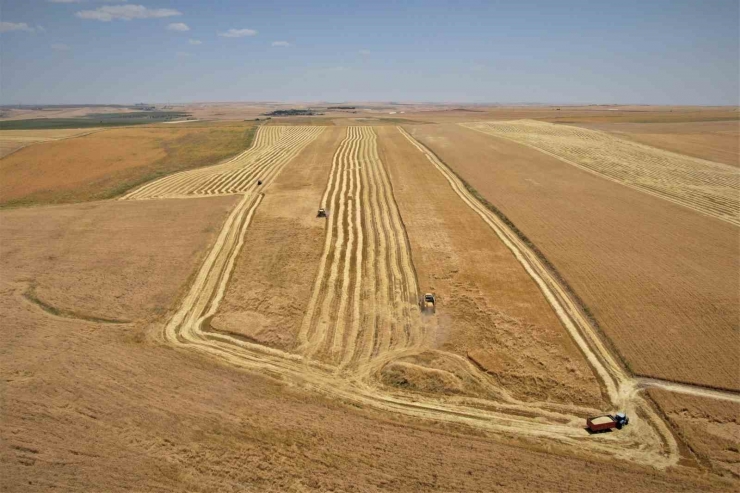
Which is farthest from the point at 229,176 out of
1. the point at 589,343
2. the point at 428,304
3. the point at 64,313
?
the point at 589,343

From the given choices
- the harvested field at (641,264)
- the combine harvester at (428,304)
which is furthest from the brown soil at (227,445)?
the combine harvester at (428,304)

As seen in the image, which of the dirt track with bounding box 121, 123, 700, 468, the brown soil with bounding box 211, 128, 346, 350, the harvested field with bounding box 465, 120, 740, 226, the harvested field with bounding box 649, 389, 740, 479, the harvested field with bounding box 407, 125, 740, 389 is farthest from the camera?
the harvested field with bounding box 465, 120, 740, 226

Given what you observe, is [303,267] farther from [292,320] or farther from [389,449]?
[389,449]

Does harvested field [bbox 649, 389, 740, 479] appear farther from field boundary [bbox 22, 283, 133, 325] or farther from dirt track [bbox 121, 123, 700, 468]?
field boundary [bbox 22, 283, 133, 325]

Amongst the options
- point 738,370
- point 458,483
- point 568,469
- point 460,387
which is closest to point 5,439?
point 458,483

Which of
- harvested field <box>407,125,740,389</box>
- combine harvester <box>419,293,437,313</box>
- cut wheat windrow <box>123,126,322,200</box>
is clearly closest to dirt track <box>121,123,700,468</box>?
combine harvester <box>419,293,437,313</box>

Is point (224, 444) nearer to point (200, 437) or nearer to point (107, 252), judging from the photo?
point (200, 437)
